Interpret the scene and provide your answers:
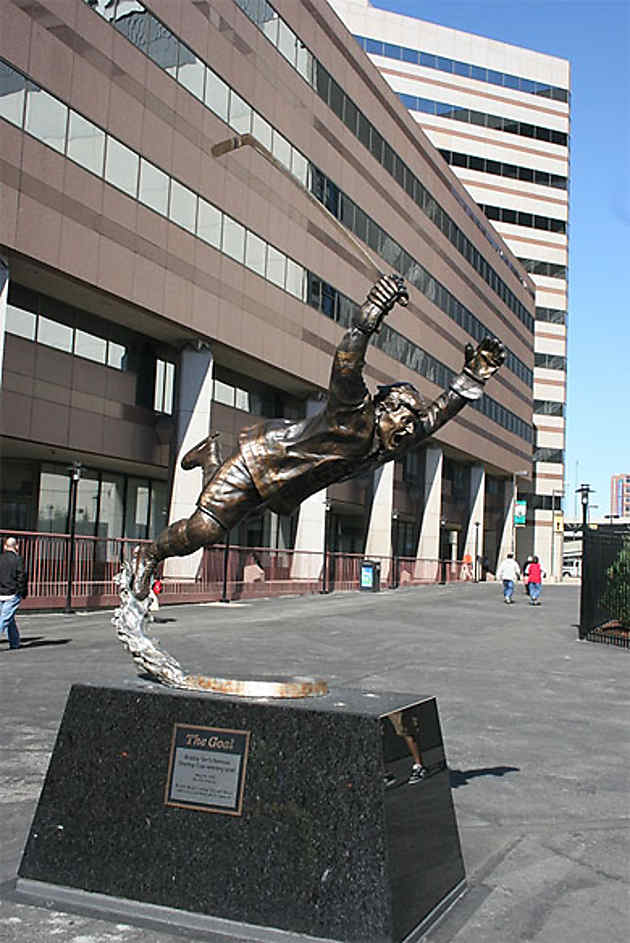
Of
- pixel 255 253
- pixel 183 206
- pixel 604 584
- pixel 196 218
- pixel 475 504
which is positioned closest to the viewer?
pixel 604 584

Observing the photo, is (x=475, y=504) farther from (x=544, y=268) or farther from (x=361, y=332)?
(x=361, y=332)

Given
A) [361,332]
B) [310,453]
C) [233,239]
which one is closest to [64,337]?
[233,239]

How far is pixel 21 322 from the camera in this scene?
86.1 feet

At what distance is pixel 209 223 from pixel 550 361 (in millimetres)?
61688

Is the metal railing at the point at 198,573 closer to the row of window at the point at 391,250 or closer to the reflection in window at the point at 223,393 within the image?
the reflection in window at the point at 223,393

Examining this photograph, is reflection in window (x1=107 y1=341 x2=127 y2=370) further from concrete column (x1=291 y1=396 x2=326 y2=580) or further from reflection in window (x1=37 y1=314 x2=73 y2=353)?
concrete column (x1=291 y1=396 x2=326 y2=580)

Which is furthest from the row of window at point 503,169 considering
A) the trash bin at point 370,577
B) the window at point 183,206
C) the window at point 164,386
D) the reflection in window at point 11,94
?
the reflection in window at point 11,94

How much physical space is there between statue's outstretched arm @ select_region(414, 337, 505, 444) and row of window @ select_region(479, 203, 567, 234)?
251ft

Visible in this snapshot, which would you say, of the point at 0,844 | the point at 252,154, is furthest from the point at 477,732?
the point at 252,154

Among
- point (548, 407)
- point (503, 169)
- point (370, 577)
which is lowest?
point (370, 577)

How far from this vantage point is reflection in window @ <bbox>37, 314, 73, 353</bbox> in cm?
2698

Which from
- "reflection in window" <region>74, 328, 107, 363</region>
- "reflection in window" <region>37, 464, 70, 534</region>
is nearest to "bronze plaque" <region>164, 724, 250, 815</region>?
"reflection in window" <region>74, 328, 107, 363</region>

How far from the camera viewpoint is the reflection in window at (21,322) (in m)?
25.9

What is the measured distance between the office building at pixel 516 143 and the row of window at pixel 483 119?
0.28ft
